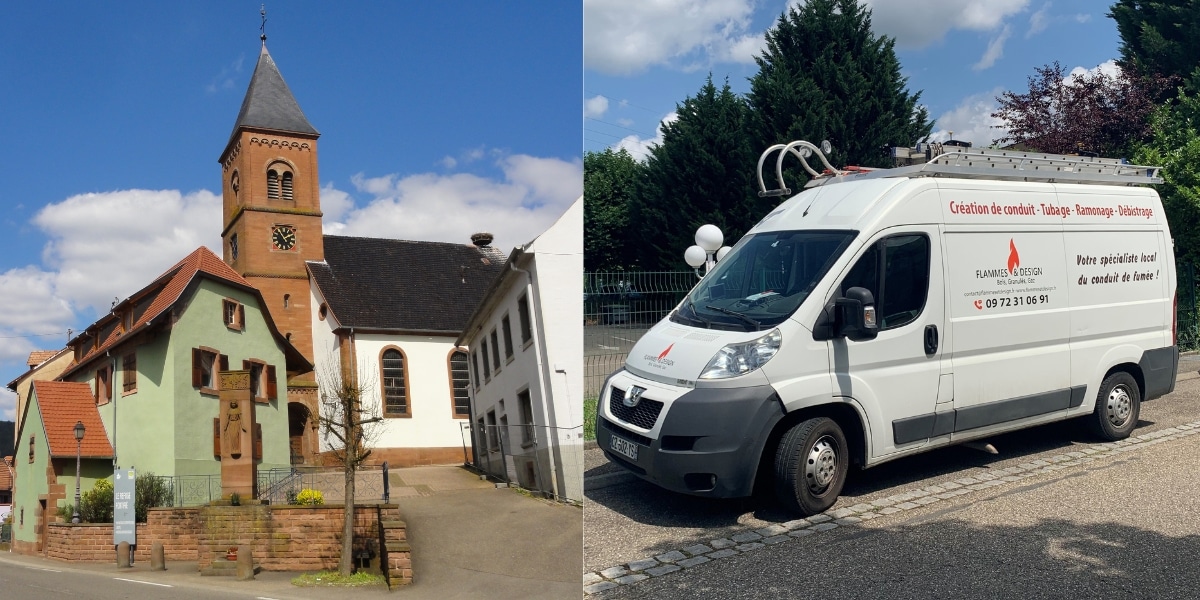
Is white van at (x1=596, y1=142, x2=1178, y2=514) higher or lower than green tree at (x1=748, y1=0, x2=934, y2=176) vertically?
lower

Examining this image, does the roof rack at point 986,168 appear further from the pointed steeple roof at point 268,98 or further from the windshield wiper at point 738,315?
the pointed steeple roof at point 268,98

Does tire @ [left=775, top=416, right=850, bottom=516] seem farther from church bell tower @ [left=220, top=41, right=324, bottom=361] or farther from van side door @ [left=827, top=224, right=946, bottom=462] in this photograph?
church bell tower @ [left=220, top=41, right=324, bottom=361]

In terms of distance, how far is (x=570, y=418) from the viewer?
5.71 ft

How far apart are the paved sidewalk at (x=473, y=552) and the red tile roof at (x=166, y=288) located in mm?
508

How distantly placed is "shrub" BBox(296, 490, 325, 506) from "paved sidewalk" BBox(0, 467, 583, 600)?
0.19 meters

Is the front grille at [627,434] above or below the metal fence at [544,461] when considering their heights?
below

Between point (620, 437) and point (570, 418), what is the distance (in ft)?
8.93

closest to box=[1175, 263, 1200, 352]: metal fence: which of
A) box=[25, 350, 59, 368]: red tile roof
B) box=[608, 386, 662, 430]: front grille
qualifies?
box=[608, 386, 662, 430]: front grille

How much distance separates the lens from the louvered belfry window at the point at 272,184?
6.71 ft

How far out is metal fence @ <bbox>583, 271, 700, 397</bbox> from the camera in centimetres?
234

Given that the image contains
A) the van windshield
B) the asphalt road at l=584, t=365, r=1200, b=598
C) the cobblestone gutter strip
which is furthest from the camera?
the van windshield

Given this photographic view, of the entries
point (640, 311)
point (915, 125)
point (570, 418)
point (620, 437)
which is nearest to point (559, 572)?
point (570, 418)

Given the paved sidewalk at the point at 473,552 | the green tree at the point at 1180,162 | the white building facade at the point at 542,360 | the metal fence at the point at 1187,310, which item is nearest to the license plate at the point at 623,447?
the paved sidewalk at the point at 473,552

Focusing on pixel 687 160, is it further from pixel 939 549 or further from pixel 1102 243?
pixel 939 549
